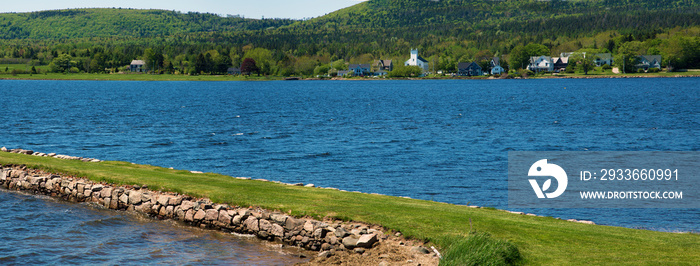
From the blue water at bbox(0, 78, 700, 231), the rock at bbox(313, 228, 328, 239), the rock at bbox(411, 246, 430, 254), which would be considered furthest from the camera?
the blue water at bbox(0, 78, 700, 231)

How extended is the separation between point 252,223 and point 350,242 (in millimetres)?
4107

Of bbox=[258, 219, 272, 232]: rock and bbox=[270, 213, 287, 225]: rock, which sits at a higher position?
bbox=[270, 213, 287, 225]: rock

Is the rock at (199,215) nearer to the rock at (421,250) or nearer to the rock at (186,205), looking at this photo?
the rock at (186,205)

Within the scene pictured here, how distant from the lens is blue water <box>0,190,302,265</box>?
1659 centimetres

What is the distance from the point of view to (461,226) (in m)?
16.5

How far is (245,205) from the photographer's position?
20016 mm

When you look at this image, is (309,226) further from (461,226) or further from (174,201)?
(174,201)

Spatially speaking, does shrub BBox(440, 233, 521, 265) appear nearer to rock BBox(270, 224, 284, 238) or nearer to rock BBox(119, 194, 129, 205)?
rock BBox(270, 224, 284, 238)

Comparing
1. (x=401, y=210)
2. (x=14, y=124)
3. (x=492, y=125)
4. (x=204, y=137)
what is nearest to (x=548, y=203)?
(x=401, y=210)

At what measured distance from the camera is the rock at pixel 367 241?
16312 millimetres

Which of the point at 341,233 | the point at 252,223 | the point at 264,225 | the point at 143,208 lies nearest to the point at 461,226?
the point at 341,233

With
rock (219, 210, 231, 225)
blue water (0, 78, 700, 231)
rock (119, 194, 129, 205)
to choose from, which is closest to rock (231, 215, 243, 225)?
rock (219, 210, 231, 225)

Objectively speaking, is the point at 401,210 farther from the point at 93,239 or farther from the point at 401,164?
the point at 401,164

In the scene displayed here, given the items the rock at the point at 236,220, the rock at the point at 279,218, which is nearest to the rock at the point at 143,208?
the rock at the point at 236,220
